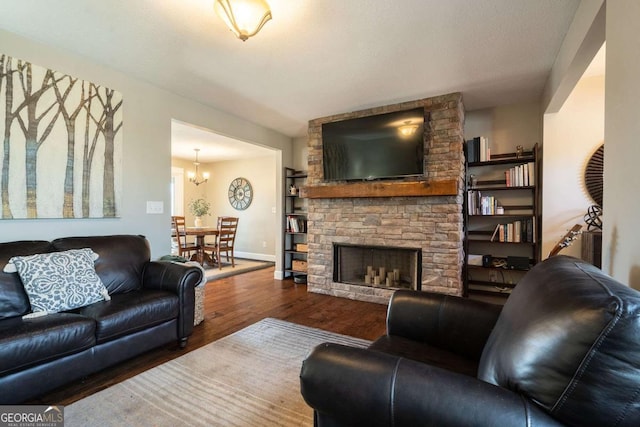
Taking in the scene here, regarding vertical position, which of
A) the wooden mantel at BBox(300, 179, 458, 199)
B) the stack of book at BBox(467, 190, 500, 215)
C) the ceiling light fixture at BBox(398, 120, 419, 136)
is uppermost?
the ceiling light fixture at BBox(398, 120, 419, 136)

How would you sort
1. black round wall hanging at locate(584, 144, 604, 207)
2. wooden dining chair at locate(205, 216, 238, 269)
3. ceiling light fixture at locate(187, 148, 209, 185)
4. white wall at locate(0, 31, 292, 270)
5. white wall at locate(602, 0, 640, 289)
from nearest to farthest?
white wall at locate(602, 0, 640, 289) → white wall at locate(0, 31, 292, 270) → black round wall hanging at locate(584, 144, 604, 207) → wooden dining chair at locate(205, 216, 238, 269) → ceiling light fixture at locate(187, 148, 209, 185)

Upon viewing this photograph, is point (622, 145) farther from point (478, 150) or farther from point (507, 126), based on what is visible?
point (507, 126)

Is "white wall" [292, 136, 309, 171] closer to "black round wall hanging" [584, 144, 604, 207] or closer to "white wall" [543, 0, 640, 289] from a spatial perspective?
"black round wall hanging" [584, 144, 604, 207]

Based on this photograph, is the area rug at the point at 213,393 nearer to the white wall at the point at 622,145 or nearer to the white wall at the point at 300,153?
the white wall at the point at 622,145

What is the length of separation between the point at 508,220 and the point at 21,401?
4415mm

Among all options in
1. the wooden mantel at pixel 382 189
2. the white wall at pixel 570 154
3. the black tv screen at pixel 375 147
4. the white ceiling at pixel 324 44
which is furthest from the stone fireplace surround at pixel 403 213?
the white wall at pixel 570 154

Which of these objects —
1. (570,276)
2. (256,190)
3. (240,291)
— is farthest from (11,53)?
(256,190)

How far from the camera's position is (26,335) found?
1.48m

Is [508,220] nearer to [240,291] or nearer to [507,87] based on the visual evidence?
[507,87]

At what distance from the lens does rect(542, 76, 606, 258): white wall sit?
2.89m

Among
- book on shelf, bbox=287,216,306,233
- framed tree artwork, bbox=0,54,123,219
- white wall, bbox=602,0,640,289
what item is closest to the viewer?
white wall, bbox=602,0,640,289

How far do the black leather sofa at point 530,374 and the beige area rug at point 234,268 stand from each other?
4101mm

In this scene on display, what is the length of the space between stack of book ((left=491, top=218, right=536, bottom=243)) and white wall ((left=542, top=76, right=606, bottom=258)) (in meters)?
0.15

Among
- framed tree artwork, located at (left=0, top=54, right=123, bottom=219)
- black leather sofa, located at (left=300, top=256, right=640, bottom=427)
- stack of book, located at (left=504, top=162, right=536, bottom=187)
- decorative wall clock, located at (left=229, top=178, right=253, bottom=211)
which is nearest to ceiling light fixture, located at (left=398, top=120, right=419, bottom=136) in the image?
stack of book, located at (left=504, top=162, right=536, bottom=187)
